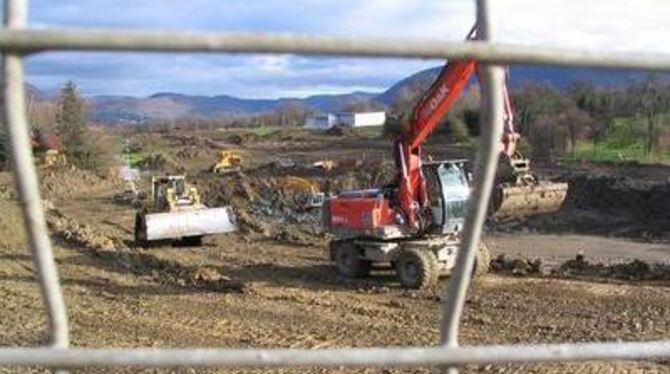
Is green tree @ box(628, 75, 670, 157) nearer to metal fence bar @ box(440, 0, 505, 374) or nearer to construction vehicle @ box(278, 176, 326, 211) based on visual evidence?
construction vehicle @ box(278, 176, 326, 211)

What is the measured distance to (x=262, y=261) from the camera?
2106 cm

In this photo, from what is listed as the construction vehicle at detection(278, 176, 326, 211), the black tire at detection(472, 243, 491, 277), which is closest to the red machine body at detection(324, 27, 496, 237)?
the black tire at detection(472, 243, 491, 277)

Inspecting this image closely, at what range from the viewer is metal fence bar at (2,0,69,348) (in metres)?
1.80

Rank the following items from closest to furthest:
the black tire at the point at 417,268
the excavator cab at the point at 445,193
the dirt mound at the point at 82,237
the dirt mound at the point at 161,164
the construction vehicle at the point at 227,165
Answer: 1. the black tire at the point at 417,268
2. the excavator cab at the point at 445,193
3. the dirt mound at the point at 82,237
4. the construction vehicle at the point at 227,165
5. the dirt mound at the point at 161,164

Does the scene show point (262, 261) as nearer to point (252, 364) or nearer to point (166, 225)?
point (166, 225)

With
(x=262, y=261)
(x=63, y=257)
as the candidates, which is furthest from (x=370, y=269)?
(x=63, y=257)

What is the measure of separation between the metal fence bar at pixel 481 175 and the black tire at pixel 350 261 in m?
15.8

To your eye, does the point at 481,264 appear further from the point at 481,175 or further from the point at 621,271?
the point at 481,175

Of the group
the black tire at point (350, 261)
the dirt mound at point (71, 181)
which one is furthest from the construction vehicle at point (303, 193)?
the black tire at point (350, 261)

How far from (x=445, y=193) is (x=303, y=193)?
723 inches

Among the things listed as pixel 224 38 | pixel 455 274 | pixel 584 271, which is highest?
pixel 224 38

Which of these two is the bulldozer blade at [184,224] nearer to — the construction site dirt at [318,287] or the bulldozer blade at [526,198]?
the construction site dirt at [318,287]

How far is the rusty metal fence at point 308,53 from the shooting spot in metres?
1.79

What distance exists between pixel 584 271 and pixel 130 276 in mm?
8492
